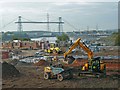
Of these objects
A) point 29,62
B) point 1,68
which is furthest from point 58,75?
point 29,62

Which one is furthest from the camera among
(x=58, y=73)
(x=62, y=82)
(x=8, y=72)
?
(x=8, y=72)

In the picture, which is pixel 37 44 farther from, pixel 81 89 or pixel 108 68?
pixel 81 89

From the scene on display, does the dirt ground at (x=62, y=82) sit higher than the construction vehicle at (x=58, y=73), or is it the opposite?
the construction vehicle at (x=58, y=73)

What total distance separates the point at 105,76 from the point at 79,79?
5.47 ft

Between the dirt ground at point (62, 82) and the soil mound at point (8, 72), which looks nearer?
the dirt ground at point (62, 82)

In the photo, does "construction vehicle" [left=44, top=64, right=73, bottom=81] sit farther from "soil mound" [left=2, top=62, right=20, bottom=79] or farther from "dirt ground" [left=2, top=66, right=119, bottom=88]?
"soil mound" [left=2, top=62, right=20, bottom=79]

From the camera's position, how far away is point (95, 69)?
15453 mm

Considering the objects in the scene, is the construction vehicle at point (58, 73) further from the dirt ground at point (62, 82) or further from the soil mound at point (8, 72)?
the soil mound at point (8, 72)

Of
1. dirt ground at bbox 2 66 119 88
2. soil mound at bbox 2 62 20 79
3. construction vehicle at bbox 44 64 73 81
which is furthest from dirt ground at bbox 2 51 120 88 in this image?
soil mound at bbox 2 62 20 79

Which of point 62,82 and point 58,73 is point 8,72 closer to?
point 58,73

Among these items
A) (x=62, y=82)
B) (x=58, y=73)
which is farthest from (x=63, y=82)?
(x=58, y=73)

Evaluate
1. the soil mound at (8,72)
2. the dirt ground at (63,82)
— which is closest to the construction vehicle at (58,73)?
the dirt ground at (63,82)

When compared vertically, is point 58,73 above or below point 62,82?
above

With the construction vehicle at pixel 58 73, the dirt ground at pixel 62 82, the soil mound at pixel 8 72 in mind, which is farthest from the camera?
the soil mound at pixel 8 72
